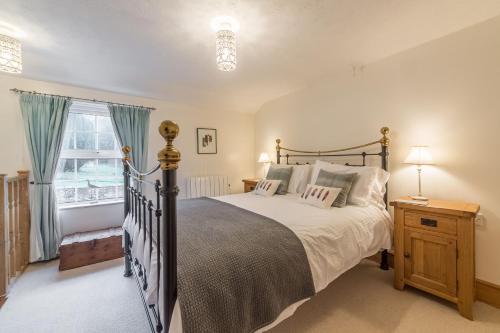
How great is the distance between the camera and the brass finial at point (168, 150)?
94cm

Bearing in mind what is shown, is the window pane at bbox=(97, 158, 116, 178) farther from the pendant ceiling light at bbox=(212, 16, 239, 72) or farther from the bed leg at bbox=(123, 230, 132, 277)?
the pendant ceiling light at bbox=(212, 16, 239, 72)

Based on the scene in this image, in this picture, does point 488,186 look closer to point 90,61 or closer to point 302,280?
point 302,280

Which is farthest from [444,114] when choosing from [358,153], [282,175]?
[282,175]

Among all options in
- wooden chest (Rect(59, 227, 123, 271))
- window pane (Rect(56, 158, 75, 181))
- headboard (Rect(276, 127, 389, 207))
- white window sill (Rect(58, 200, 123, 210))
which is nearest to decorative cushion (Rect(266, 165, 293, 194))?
headboard (Rect(276, 127, 389, 207))

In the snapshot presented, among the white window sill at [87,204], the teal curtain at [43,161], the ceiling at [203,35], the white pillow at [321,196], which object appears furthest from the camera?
the white window sill at [87,204]

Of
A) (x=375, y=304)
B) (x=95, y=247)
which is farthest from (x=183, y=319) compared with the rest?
(x=95, y=247)

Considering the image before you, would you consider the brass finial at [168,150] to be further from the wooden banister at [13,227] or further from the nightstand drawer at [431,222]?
the nightstand drawer at [431,222]

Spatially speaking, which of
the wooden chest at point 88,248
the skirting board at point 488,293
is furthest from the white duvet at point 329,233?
the wooden chest at point 88,248

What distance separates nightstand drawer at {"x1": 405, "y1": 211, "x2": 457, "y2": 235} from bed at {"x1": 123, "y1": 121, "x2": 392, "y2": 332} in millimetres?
237

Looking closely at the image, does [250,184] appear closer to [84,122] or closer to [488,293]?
[84,122]

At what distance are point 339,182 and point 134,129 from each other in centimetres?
275

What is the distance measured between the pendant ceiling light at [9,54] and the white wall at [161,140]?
97cm

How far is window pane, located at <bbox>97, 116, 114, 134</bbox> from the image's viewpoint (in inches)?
121

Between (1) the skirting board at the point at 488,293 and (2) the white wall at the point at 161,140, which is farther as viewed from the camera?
(2) the white wall at the point at 161,140
